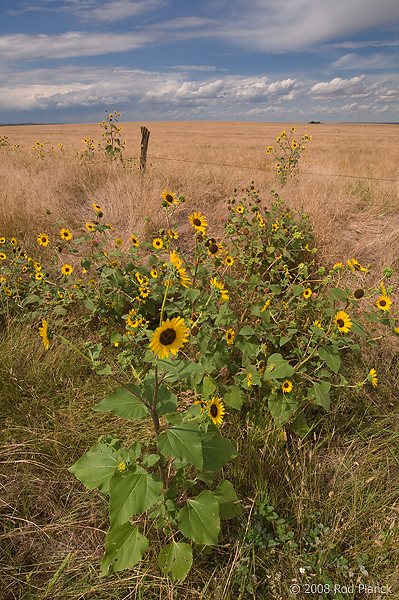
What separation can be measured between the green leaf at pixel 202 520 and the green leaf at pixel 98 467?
1.18 ft

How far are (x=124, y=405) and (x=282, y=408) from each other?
1243 millimetres

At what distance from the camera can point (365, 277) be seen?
13.6 ft

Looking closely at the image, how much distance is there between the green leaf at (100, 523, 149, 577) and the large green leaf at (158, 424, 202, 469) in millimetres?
465

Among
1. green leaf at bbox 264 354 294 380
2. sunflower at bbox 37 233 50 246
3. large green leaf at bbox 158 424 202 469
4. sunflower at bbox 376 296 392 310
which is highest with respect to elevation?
sunflower at bbox 37 233 50 246

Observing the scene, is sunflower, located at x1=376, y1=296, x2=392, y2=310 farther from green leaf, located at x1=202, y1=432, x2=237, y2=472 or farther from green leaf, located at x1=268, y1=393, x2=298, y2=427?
green leaf, located at x1=202, y1=432, x2=237, y2=472

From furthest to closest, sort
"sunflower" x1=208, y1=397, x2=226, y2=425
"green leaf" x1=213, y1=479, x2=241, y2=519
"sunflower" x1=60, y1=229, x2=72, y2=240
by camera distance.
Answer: "sunflower" x1=60, y1=229, x2=72, y2=240 → "sunflower" x1=208, y1=397, x2=226, y2=425 → "green leaf" x1=213, y1=479, x2=241, y2=519

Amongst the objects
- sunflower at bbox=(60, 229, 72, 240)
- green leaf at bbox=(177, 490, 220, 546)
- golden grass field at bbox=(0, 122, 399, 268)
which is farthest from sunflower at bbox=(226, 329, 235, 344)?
golden grass field at bbox=(0, 122, 399, 268)

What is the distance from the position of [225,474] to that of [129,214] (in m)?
4.24

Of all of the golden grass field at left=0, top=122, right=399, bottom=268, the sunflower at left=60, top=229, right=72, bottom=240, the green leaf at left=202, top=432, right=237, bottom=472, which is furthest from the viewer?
the golden grass field at left=0, top=122, right=399, bottom=268

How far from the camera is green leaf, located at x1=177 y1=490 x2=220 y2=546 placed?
52.6 inches

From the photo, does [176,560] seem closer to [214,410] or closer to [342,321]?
[214,410]

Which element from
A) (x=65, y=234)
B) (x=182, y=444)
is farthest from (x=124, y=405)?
(x=65, y=234)

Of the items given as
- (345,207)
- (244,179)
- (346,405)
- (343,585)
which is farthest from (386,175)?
(343,585)

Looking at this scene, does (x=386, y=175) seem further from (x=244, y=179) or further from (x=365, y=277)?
(x=365, y=277)
